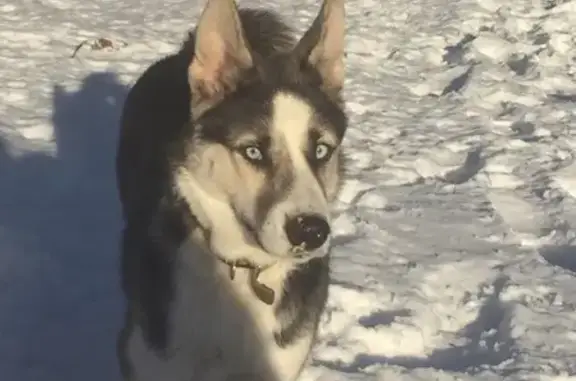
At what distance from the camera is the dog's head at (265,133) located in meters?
3.25

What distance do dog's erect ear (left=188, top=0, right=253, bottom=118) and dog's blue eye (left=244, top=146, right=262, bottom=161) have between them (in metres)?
A: 0.27

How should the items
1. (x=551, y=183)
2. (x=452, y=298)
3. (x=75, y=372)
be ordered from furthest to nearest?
(x=551, y=183)
(x=452, y=298)
(x=75, y=372)

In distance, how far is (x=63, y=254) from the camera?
196 inches

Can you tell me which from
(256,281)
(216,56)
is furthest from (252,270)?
(216,56)

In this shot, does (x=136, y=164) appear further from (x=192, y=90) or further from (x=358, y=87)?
(x=358, y=87)

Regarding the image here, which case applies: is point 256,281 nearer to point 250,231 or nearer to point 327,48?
point 250,231

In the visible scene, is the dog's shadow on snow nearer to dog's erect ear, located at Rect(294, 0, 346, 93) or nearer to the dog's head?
the dog's head

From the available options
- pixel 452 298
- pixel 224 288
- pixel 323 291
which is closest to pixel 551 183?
pixel 452 298

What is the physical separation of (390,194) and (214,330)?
254 cm

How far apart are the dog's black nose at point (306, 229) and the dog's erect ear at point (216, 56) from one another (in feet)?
2.03

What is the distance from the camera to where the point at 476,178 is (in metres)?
6.13

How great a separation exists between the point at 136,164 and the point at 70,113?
2.55 meters

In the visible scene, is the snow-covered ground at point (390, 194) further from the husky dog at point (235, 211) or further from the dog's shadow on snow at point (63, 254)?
the husky dog at point (235, 211)

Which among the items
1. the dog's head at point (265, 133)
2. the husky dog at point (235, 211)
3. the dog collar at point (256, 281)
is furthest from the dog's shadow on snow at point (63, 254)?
the dog's head at point (265, 133)
